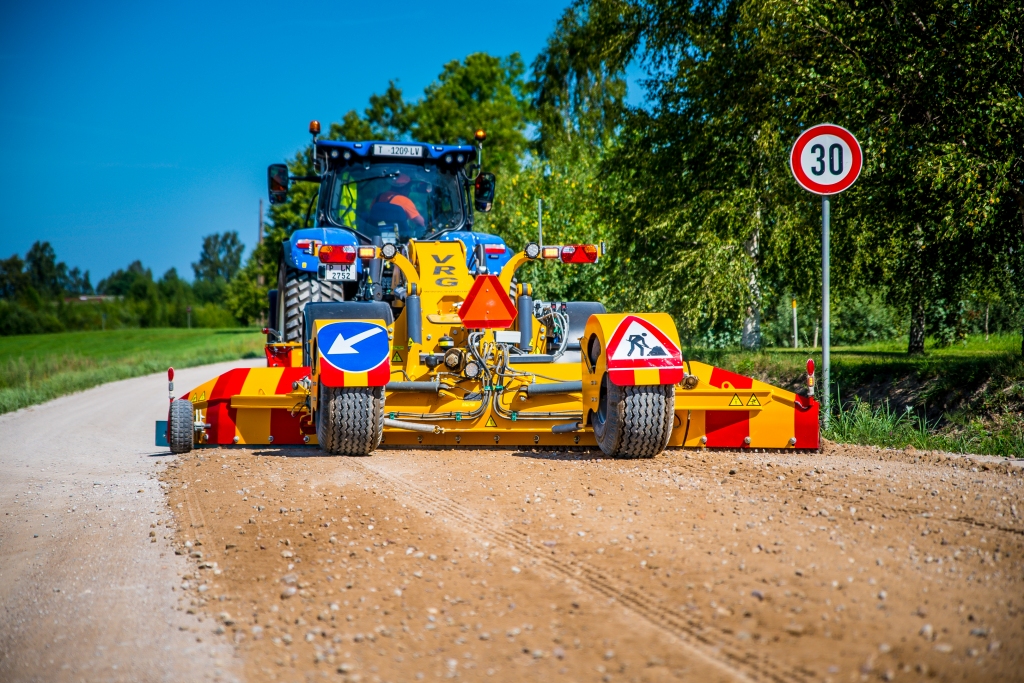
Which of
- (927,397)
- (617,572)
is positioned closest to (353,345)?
(617,572)

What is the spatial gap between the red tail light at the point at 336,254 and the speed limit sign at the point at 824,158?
4.06 metres

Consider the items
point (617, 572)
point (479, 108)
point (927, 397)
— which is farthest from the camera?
point (479, 108)

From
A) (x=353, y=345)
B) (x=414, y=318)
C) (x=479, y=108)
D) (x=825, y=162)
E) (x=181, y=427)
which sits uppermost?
(x=479, y=108)

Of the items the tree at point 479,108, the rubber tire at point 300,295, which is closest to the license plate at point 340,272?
the rubber tire at point 300,295

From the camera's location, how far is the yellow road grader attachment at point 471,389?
6.68 meters

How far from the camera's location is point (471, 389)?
768 cm

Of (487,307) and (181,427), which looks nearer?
(487,307)

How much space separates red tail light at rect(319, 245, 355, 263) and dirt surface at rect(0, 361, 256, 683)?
89.4 inches

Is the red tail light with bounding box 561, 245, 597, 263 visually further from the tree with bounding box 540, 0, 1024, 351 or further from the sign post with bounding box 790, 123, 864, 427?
the tree with bounding box 540, 0, 1024, 351

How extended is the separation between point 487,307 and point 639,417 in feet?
5.75

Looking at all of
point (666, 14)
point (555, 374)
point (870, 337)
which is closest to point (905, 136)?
point (555, 374)

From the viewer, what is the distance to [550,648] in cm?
319

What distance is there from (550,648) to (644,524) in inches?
64.2

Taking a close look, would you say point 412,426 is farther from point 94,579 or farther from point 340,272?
point 340,272
